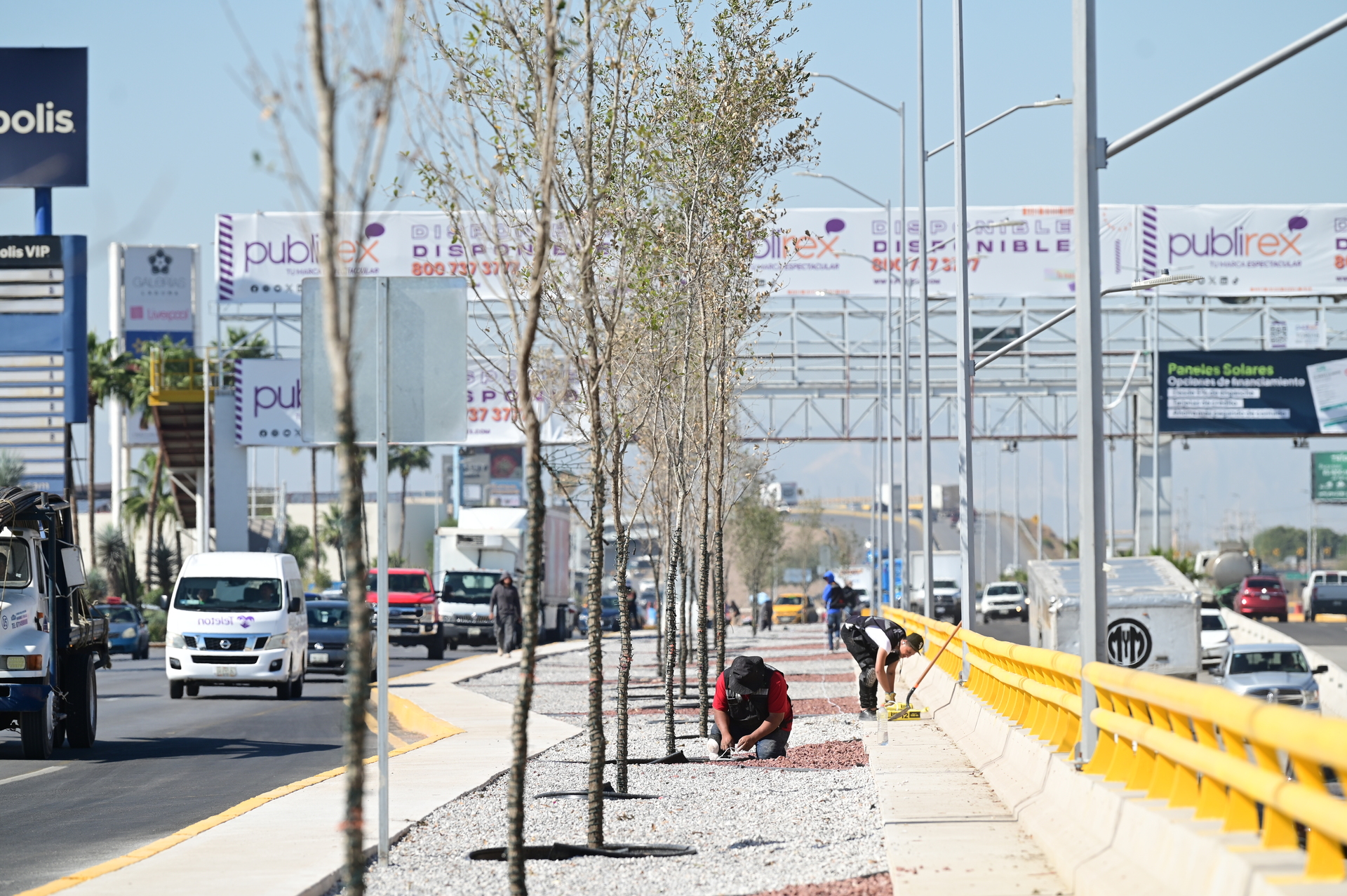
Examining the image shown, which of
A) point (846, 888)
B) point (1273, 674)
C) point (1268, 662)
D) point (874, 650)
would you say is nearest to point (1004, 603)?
point (1268, 662)

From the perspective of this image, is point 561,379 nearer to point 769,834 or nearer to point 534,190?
point 534,190

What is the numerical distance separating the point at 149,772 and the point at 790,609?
72.9 metres

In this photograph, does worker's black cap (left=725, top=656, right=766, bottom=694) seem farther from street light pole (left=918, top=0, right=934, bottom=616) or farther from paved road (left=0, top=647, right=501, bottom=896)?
street light pole (left=918, top=0, right=934, bottom=616)

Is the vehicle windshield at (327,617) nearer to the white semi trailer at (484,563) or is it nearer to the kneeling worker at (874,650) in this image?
the white semi trailer at (484,563)

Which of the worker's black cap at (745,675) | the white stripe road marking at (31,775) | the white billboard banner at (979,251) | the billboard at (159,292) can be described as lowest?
the white stripe road marking at (31,775)

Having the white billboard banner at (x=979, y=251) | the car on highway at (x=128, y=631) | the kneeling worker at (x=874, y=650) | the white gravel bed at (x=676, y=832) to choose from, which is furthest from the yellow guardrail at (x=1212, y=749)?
the white billboard banner at (x=979, y=251)

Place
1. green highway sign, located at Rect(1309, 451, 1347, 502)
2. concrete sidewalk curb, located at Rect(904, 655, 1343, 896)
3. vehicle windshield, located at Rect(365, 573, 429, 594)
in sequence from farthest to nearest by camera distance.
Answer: green highway sign, located at Rect(1309, 451, 1347, 502) < vehicle windshield, located at Rect(365, 573, 429, 594) < concrete sidewalk curb, located at Rect(904, 655, 1343, 896)

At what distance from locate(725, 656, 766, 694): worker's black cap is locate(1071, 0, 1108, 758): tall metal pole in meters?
5.37

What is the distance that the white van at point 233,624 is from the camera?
27047 millimetres

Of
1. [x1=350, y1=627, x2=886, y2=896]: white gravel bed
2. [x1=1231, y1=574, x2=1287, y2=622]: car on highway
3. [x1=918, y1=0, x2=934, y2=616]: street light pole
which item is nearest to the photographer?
[x1=350, y1=627, x2=886, y2=896]: white gravel bed

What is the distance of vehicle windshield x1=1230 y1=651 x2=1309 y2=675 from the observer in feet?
87.0

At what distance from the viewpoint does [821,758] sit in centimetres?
1705

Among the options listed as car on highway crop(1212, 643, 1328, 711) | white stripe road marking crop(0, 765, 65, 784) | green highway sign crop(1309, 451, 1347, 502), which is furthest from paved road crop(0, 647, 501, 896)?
green highway sign crop(1309, 451, 1347, 502)

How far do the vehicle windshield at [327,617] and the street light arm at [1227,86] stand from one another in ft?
84.8
